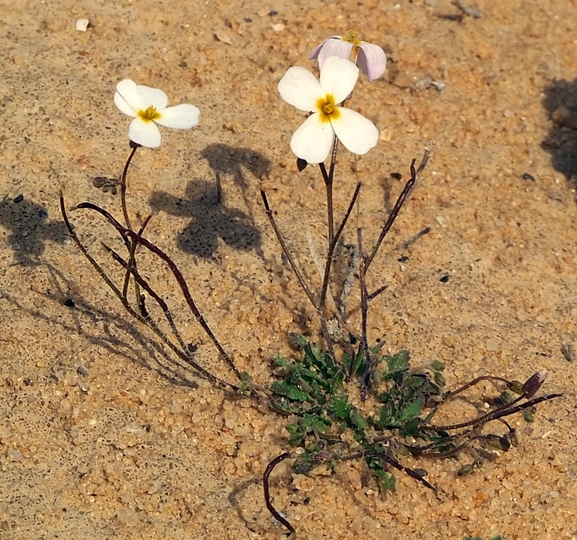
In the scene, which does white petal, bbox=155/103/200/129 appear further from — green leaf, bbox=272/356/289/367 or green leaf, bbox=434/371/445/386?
green leaf, bbox=434/371/445/386

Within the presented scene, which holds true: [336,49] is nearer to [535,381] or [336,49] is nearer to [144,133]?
[144,133]

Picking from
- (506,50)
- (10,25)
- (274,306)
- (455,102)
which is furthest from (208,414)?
(506,50)

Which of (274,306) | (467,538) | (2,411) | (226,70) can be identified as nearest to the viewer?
(467,538)

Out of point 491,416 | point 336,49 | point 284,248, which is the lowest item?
point 491,416

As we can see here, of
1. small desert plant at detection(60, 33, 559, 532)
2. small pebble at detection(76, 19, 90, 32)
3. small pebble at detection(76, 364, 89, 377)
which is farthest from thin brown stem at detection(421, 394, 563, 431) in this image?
small pebble at detection(76, 19, 90, 32)

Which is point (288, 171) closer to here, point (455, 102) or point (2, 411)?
point (455, 102)

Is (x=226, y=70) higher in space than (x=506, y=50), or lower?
lower

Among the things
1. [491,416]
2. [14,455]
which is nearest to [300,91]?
[491,416]
